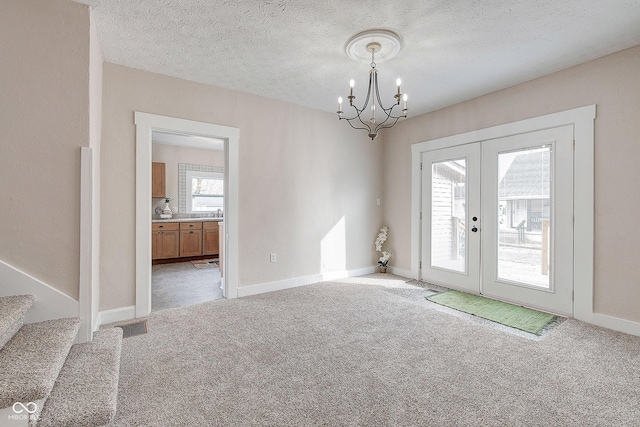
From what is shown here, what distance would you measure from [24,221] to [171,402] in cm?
159

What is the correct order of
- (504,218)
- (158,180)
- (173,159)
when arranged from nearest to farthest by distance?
(504,218) < (158,180) < (173,159)

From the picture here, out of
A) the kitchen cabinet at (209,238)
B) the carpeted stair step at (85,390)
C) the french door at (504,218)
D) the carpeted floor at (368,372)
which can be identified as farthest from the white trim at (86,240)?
the kitchen cabinet at (209,238)

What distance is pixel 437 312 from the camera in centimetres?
339

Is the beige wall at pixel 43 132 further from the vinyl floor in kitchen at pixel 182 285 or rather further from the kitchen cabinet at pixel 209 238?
the kitchen cabinet at pixel 209 238

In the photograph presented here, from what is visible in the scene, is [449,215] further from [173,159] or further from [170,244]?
[173,159]

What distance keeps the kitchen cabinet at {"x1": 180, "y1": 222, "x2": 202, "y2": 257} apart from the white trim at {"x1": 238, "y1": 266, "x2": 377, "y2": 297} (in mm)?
3344

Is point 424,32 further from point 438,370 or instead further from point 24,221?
point 24,221

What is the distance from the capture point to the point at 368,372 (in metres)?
2.16


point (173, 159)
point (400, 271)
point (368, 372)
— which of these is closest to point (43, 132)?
point (368, 372)

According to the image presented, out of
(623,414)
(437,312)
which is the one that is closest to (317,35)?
(437,312)

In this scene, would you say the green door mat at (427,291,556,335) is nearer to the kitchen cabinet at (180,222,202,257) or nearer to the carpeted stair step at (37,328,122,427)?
the carpeted stair step at (37,328,122,427)

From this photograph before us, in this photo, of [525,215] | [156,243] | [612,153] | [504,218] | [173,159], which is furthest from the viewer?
[173,159]

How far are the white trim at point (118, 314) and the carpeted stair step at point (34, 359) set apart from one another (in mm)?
1042

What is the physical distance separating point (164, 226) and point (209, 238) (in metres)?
0.98
